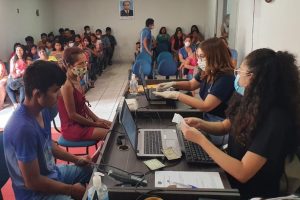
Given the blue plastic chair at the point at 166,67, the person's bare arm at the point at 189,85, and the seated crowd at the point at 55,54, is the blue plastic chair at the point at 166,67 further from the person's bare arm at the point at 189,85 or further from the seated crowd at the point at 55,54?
the person's bare arm at the point at 189,85

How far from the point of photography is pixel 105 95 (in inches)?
233

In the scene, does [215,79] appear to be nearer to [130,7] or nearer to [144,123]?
[144,123]

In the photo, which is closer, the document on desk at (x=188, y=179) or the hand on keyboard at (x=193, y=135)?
the document on desk at (x=188, y=179)

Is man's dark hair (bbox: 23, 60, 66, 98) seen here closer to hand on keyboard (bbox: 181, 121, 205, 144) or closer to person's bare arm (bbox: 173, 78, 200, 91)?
hand on keyboard (bbox: 181, 121, 205, 144)

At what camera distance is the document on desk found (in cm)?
130

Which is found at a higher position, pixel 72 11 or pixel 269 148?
pixel 72 11

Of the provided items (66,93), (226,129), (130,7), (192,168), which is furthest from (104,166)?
(130,7)

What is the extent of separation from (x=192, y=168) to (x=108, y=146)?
499 millimetres

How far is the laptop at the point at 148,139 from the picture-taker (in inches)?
62.3

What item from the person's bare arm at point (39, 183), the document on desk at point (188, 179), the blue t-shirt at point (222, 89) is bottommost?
the person's bare arm at point (39, 183)

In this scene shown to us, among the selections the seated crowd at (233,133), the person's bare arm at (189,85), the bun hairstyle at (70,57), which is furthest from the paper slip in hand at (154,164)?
the person's bare arm at (189,85)

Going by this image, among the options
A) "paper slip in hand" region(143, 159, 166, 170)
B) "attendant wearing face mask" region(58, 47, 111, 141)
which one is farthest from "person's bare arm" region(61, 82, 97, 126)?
"paper slip in hand" region(143, 159, 166, 170)

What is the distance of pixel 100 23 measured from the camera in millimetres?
9992

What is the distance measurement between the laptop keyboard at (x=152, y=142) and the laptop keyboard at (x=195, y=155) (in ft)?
0.50
